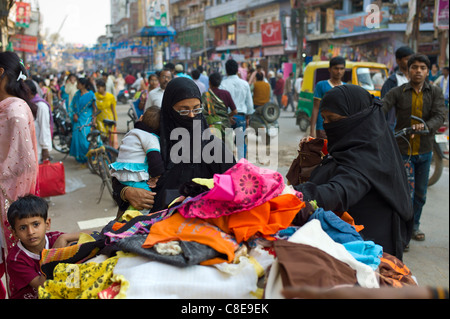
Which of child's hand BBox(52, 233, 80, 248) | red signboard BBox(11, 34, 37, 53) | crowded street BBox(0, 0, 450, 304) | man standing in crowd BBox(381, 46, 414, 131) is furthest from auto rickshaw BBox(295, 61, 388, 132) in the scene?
red signboard BBox(11, 34, 37, 53)

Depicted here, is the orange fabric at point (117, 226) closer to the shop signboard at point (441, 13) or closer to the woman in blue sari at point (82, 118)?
the woman in blue sari at point (82, 118)

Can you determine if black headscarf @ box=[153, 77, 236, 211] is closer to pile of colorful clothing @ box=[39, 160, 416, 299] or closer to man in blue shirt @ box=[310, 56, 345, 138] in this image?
pile of colorful clothing @ box=[39, 160, 416, 299]

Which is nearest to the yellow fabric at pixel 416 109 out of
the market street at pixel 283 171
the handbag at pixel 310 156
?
the market street at pixel 283 171

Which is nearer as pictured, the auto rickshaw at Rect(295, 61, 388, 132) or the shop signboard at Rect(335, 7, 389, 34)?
the auto rickshaw at Rect(295, 61, 388, 132)

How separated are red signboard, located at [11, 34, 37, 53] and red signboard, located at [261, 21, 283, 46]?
1690cm

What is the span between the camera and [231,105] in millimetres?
7105

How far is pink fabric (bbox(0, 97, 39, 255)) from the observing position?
2.63 meters

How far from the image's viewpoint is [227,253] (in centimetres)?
137

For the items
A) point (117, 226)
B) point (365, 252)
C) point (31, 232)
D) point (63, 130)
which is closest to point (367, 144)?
point (365, 252)

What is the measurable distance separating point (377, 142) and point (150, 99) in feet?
17.5

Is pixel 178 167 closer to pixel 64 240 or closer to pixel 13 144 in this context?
pixel 64 240

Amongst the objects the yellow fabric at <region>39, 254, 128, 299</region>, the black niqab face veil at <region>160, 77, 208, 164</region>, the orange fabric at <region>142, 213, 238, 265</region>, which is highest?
the black niqab face veil at <region>160, 77, 208, 164</region>

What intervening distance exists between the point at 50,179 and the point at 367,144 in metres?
4.26
